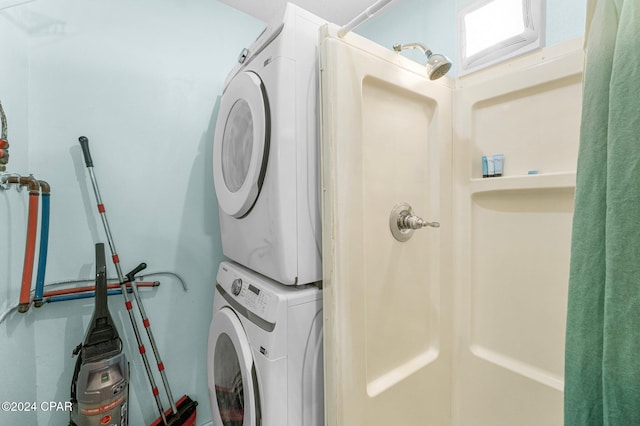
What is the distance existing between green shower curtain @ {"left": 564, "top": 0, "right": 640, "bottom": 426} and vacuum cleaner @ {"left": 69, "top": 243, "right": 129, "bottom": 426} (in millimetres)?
1614

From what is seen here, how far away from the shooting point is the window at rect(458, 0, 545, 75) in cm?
103

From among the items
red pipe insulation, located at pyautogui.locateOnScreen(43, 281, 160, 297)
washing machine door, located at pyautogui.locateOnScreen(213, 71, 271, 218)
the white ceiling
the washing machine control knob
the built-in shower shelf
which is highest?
the white ceiling

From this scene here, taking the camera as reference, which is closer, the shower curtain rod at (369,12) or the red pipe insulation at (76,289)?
the shower curtain rod at (369,12)

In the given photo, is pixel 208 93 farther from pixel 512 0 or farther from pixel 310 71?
pixel 512 0

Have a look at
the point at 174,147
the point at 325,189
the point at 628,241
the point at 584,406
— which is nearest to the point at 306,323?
the point at 325,189

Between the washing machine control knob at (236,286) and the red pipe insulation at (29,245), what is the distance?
2.80 feet

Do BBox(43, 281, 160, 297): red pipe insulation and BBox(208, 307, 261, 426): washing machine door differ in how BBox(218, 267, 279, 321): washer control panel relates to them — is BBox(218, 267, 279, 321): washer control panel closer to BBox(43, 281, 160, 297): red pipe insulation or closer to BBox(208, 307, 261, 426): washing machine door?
BBox(208, 307, 261, 426): washing machine door

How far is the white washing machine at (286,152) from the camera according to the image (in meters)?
0.90

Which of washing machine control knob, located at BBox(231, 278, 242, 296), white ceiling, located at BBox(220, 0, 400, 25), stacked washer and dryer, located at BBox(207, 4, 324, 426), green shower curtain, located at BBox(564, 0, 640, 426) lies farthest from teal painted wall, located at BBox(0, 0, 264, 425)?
green shower curtain, located at BBox(564, 0, 640, 426)

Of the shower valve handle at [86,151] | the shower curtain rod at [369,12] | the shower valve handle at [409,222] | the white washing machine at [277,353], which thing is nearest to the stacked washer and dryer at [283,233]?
the white washing machine at [277,353]

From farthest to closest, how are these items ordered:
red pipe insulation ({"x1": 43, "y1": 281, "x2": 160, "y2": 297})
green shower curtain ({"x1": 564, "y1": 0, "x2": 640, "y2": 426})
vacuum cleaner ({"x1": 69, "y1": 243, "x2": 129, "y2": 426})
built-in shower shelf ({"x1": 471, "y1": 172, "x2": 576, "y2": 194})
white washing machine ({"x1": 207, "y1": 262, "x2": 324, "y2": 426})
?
red pipe insulation ({"x1": 43, "y1": 281, "x2": 160, "y2": 297})
vacuum cleaner ({"x1": 69, "y1": 243, "x2": 129, "y2": 426})
built-in shower shelf ({"x1": 471, "y1": 172, "x2": 576, "y2": 194})
white washing machine ({"x1": 207, "y1": 262, "x2": 324, "y2": 426})
green shower curtain ({"x1": 564, "y1": 0, "x2": 640, "y2": 426})

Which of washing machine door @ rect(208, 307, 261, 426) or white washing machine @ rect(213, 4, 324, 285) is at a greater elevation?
white washing machine @ rect(213, 4, 324, 285)

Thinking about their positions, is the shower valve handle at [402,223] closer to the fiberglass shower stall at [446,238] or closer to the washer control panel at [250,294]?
the fiberglass shower stall at [446,238]

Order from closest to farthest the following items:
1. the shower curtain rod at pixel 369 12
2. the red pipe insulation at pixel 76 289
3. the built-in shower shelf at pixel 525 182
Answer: the shower curtain rod at pixel 369 12 → the built-in shower shelf at pixel 525 182 → the red pipe insulation at pixel 76 289
